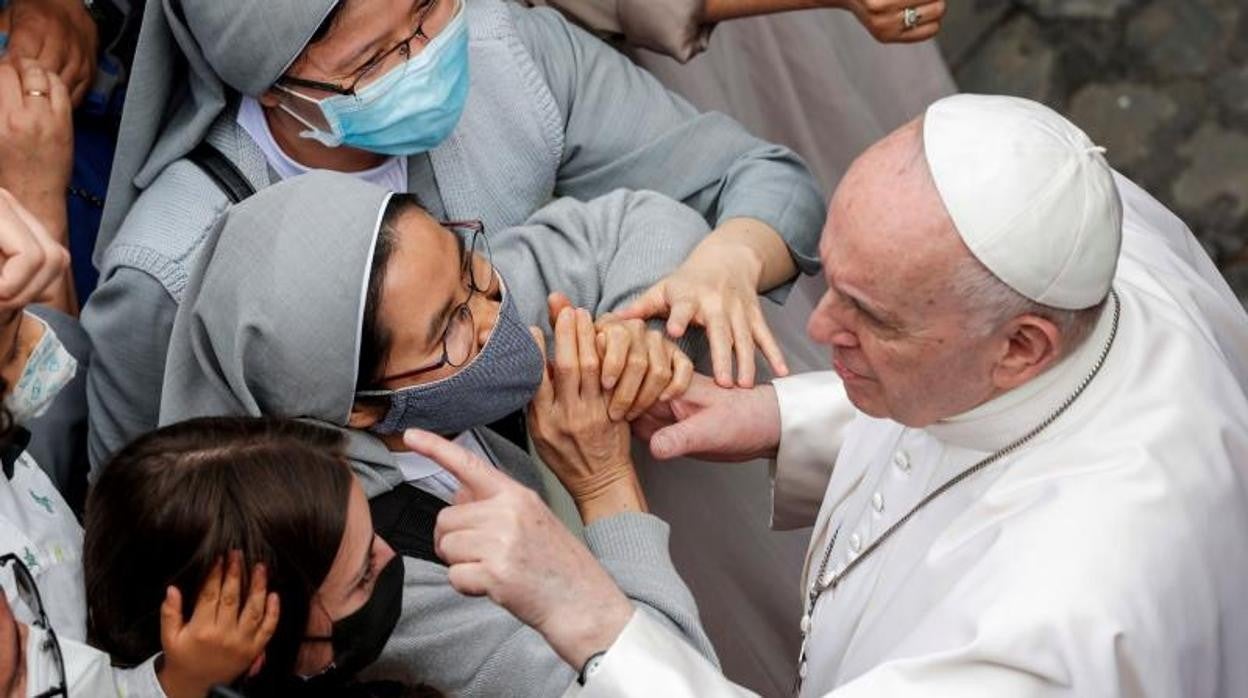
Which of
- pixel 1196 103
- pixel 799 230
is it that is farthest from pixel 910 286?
pixel 1196 103

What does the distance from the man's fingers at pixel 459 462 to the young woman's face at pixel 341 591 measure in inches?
4.5

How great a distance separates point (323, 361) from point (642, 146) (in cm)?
101

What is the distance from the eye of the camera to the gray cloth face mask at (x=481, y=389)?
8.38 feet

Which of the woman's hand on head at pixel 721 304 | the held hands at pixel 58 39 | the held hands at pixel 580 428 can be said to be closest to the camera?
the held hands at pixel 580 428

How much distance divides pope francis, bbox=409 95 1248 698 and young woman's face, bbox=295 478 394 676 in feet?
0.76

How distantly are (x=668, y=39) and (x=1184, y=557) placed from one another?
1631mm

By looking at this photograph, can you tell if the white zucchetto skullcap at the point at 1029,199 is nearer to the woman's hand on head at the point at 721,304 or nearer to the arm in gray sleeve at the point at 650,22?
the woman's hand on head at the point at 721,304

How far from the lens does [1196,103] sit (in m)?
5.63

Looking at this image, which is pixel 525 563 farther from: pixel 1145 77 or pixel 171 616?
pixel 1145 77

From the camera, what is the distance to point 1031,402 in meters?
2.32

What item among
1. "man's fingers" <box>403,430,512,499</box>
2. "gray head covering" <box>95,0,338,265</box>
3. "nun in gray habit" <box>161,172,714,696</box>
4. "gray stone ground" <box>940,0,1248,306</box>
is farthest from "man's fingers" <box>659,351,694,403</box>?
"gray stone ground" <box>940,0,1248,306</box>

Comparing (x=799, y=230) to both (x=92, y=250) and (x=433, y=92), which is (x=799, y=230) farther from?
(x=92, y=250)

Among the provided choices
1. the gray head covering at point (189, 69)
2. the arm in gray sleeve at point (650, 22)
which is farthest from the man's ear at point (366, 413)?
the arm in gray sleeve at point (650, 22)

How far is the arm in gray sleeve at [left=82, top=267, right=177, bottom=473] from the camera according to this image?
2.75m
